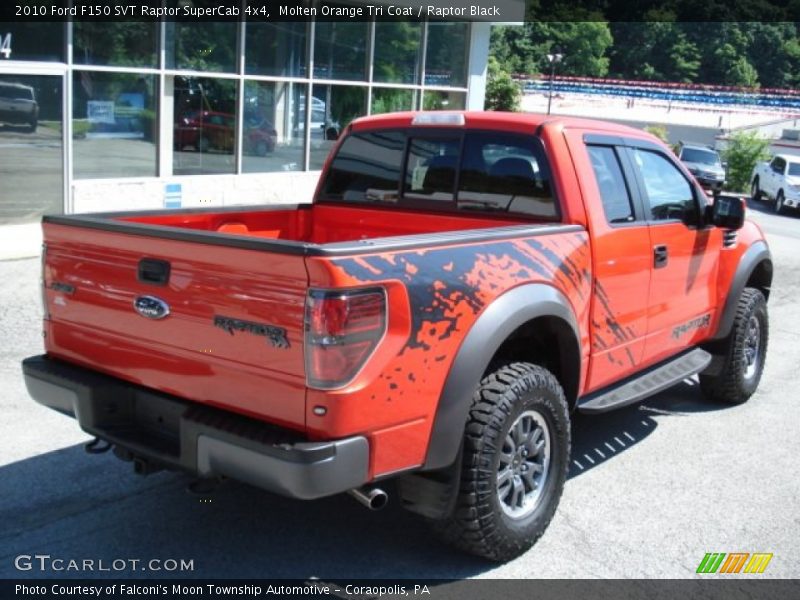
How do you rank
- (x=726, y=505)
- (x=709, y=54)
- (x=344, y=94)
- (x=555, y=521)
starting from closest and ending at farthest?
(x=555, y=521) < (x=726, y=505) < (x=344, y=94) < (x=709, y=54)

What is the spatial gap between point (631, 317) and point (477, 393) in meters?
1.47

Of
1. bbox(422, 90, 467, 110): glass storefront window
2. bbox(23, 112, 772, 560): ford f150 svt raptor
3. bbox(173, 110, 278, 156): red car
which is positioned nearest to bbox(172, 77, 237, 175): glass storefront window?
bbox(173, 110, 278, 156): red car

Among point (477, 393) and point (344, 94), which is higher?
point (344, 94)

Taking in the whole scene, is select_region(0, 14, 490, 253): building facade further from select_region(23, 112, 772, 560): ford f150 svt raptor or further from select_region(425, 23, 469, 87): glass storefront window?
select_region(23, 112, 772, 560): ford f150 svt raptor

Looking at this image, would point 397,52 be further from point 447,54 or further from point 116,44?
point 116,44

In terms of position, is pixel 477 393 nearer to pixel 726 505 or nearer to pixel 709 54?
pixel 726 505

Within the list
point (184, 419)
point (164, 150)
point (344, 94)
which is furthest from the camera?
point (344, 94)

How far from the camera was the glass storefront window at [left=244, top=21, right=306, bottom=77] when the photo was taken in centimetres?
1397

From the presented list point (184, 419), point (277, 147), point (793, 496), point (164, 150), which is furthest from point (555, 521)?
point (277, 147)

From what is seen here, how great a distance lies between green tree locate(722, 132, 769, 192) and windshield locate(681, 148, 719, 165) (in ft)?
6.05

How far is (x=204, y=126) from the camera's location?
13438mm

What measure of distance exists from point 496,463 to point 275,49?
39.0ft

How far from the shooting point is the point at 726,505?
15.5 feet

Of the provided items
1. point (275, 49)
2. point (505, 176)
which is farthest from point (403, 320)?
point (275, 49)
